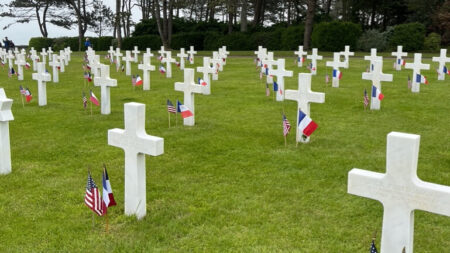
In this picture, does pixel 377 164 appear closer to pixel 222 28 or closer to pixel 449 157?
pixel 449 157

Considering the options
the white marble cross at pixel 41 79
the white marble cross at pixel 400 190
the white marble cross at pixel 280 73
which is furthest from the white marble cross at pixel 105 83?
the white marble cross at pixel 400 190

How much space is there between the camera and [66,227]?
4.68 m

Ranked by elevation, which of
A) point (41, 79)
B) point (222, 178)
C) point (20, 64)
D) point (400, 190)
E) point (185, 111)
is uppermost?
point (20, 64)

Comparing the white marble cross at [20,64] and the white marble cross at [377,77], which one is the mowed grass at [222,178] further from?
the white marble cross at [20,64]

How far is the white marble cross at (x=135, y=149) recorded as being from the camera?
4.46m

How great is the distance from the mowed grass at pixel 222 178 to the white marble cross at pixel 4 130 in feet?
0.48

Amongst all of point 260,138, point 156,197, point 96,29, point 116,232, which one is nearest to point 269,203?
point 156,197

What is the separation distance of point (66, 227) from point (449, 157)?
212 inches

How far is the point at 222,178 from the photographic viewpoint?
6.12 m

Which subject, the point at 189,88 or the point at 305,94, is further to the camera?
the point at 189,88

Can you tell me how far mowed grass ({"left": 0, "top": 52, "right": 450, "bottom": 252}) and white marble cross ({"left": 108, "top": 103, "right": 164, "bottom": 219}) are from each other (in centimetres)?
18

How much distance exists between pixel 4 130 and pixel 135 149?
247 cm

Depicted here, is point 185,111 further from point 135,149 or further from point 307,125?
point 135,149

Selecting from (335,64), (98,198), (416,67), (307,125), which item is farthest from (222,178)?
(335,64)
